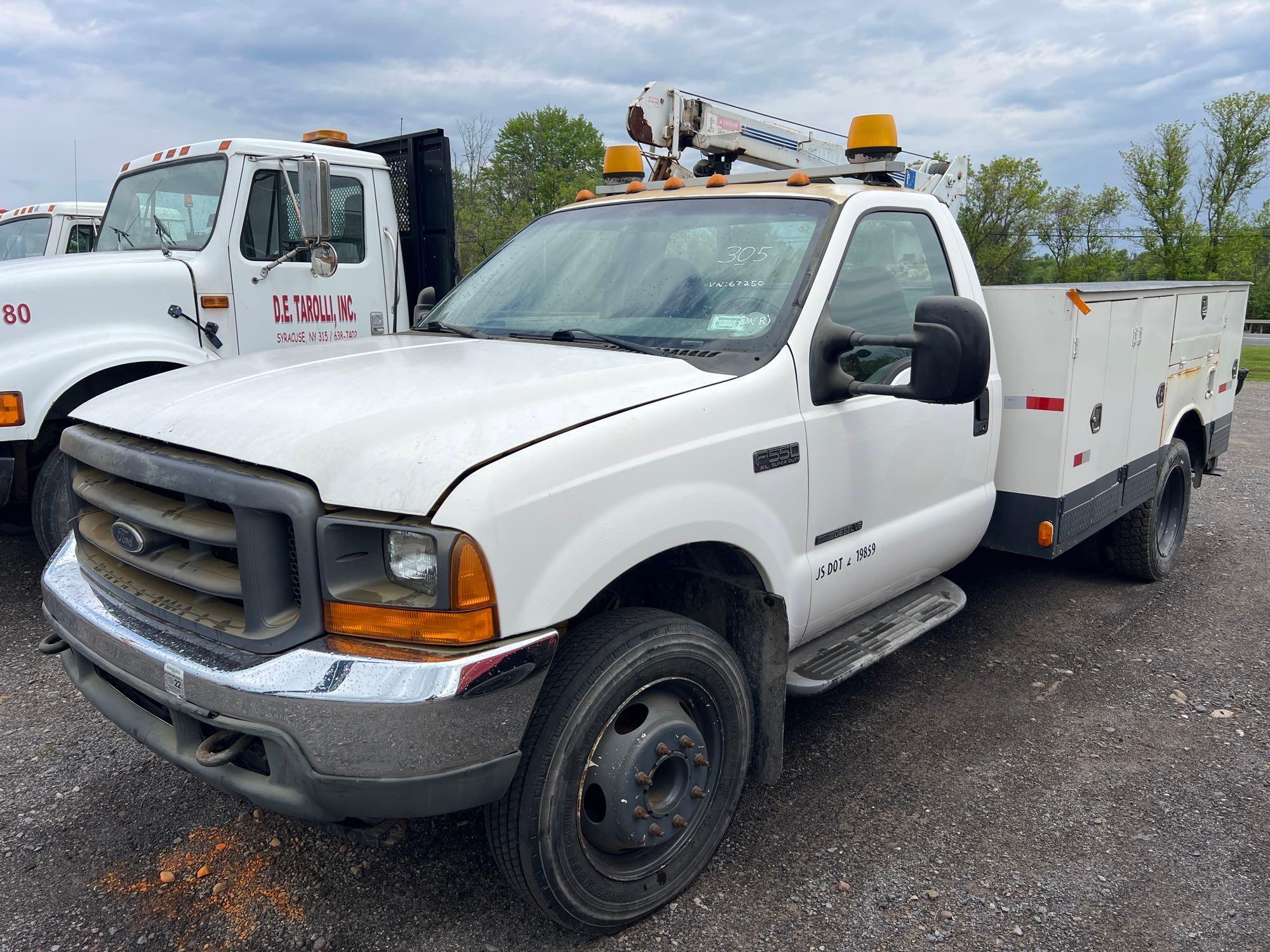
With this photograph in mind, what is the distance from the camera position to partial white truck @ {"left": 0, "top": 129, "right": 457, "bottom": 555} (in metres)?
4.82

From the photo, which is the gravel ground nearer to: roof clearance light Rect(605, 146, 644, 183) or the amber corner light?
the amber corner light

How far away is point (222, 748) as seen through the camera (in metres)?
2.25

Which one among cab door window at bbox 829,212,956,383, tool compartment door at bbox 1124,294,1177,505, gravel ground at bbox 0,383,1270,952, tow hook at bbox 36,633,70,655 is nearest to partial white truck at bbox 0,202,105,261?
gravel ground at bbox 0,383,1270,952

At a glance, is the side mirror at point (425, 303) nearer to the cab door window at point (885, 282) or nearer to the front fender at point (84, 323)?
the front fender at point (84, 323)

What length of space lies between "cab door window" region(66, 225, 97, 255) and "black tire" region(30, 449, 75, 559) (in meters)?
4.84

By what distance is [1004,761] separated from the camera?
356cm

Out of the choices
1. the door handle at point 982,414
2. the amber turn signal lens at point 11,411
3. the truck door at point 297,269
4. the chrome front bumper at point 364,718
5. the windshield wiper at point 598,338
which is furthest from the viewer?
the truck door at point 297,269

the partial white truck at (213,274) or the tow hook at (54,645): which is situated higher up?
the partial white truck at (213,274)

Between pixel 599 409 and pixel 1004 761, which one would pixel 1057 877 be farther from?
pixel 599 409

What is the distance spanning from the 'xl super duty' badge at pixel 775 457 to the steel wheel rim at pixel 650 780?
0.66 meters

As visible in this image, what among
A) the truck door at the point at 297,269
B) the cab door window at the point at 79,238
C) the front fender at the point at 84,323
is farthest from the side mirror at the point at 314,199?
the cab door window at the point at 79,238

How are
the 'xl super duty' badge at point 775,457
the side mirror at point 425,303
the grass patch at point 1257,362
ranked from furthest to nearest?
A: the grass patch at point 1257,362 < the side mirror at point 425,303 < the 'xl super duty' badge at point 775,457

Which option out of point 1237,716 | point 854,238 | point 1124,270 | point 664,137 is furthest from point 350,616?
point 1124,270

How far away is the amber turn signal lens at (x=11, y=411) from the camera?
4.62 meters
